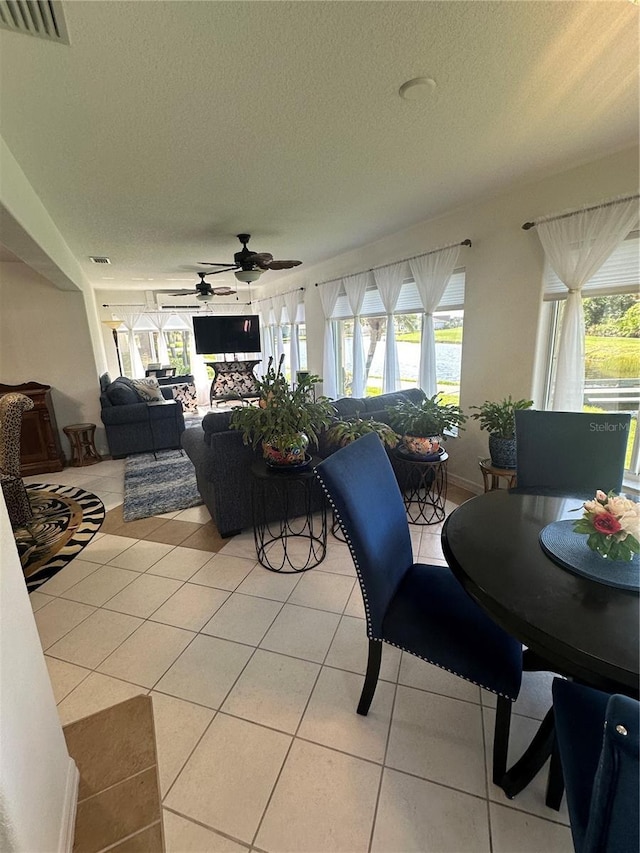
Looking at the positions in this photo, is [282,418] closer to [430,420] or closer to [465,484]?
[430,420]

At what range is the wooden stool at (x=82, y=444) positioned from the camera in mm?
4543

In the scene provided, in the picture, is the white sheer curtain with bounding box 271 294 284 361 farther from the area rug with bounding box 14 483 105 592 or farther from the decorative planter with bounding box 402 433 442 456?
the decorative planter with bounding box 402 433 442 456

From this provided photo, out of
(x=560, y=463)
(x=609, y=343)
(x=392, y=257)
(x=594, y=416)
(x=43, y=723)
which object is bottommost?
(x=43, y=723)

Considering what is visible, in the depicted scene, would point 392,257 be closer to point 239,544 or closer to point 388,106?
point 388,106

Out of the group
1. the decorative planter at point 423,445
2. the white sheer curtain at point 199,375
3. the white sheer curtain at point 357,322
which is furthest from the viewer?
the white sheer curtain at point 199,375

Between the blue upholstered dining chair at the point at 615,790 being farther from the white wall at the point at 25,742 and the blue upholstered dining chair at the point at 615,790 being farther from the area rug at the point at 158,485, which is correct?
the area rug at the point at 158,485

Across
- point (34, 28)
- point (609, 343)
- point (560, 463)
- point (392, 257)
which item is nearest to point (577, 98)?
point (609, 343)

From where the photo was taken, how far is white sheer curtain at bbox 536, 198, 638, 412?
2.26 metres

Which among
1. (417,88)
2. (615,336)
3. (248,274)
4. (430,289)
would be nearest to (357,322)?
(430,289)

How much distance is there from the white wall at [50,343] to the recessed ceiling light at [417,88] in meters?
4.51

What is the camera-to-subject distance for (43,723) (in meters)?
1.05

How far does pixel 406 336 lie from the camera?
435 cm

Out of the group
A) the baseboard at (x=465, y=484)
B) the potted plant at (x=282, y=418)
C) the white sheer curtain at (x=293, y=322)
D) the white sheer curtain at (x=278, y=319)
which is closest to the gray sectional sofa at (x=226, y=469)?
the potted plant at (x=282, y=418)

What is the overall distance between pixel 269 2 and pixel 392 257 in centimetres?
326
